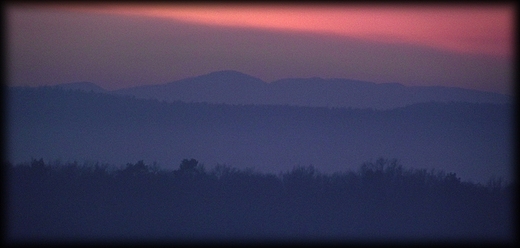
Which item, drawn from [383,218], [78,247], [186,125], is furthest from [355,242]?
[186,125]

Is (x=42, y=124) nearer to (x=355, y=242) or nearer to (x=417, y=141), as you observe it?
(x=355, y=242)

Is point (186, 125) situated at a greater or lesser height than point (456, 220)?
greater

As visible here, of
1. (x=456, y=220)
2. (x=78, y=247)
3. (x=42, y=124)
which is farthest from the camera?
(x=42, y=124)

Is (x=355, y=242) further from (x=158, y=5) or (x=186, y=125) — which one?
(x=186, y=125)

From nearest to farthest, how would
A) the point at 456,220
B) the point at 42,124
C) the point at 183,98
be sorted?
the point at 456,220 → the point at 42,124 → the point at 183,98

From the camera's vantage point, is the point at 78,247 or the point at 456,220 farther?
the point at 456,220

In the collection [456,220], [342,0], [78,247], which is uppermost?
[342,0]

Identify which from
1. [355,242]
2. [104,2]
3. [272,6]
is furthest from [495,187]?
[104,2]
